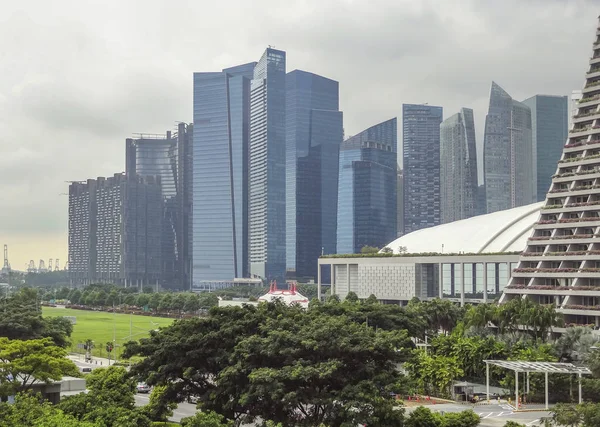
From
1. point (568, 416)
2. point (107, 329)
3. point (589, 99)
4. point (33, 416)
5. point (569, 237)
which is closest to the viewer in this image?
point (33, 416)

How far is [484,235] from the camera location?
12781 centimetres

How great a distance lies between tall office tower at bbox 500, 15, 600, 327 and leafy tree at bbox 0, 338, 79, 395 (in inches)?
2032

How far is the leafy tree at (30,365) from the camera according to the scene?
49.7 metres

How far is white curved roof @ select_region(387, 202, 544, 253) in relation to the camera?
12296 cm

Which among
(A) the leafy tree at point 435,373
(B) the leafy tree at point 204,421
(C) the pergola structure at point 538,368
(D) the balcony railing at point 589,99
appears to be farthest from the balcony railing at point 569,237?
(B) the leafy tree at point 204,421

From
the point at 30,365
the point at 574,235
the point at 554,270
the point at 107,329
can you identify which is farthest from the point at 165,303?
the point at 30,365

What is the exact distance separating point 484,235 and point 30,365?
295 feet

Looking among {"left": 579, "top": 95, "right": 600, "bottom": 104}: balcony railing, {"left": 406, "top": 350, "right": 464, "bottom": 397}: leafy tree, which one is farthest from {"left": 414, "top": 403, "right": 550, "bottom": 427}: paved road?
{"left": 579, "top": 95, "right": 600, "bottom": 104}: balcony railing

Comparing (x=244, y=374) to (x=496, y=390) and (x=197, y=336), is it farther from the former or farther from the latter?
(x=496, y=390)

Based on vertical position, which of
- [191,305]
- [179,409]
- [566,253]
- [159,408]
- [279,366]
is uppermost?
[566,253]

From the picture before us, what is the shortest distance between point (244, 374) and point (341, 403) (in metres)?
5.47

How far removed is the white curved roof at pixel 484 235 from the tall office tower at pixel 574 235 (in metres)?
27.1

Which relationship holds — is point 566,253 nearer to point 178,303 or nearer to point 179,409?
point 179,409

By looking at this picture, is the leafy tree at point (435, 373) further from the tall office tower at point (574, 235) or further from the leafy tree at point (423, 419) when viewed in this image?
the leafy tree at point (423, 419)
